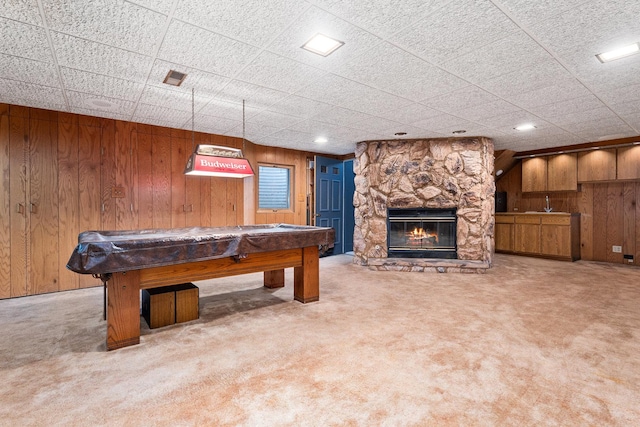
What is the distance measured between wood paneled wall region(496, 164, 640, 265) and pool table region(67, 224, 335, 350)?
620 cm

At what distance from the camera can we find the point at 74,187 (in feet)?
14.0

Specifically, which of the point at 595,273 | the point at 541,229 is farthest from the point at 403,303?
the point at 541,229

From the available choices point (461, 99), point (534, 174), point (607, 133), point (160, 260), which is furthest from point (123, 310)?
point (534, 174)

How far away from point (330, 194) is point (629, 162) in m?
5.57

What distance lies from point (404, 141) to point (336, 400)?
478 cm

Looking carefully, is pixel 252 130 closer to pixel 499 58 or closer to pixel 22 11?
pixel 22 11

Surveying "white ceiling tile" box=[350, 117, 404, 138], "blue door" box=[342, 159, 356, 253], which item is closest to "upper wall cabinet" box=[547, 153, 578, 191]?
"white ceiling tile" box=[350, 117, 404, 138]

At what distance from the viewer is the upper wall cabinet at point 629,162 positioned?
223 inches

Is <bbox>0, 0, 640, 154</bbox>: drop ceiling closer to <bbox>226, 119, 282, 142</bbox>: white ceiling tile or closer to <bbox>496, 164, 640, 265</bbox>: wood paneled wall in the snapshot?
<bbox>226, 119, 282, 142</bbox>: white ceiling tile

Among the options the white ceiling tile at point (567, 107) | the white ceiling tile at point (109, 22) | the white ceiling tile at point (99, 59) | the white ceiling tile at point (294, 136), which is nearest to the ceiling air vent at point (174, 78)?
the white ceiling tile at point (99, 59)

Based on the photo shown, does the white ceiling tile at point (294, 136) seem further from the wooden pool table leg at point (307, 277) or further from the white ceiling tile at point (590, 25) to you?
the white ceiling tile at point (590, 25)

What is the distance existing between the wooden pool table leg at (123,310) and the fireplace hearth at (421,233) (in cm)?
425

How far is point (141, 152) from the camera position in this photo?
15.6 feet

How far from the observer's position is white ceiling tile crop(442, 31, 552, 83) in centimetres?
236
